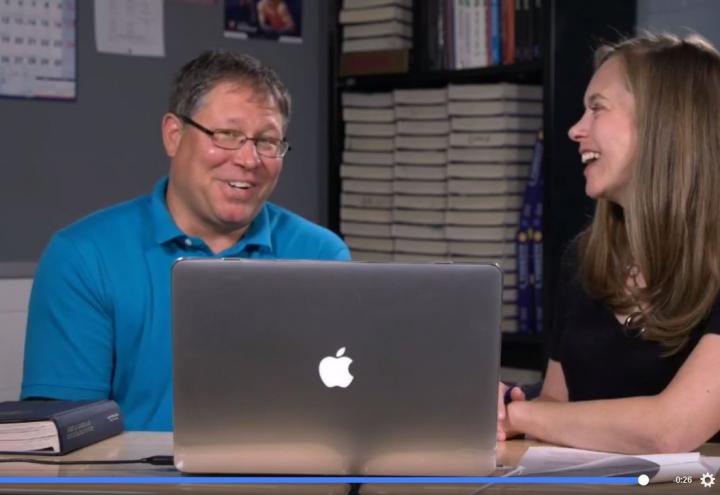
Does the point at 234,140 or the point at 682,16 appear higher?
the point at 682,16

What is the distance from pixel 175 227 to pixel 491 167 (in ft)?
3.84

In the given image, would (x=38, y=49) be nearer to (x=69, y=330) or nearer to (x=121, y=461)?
(x=69, y=330)

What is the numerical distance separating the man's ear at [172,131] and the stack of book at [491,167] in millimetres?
1081

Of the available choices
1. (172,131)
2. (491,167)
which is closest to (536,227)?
(491,167)

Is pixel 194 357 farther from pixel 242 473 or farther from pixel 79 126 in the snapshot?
pixel 79 126

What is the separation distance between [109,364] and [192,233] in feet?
1.05

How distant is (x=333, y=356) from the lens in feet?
4.51

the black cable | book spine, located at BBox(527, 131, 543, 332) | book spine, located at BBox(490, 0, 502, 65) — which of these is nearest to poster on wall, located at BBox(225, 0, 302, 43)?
book spine, located at BBox(490, 0, 502, 65)

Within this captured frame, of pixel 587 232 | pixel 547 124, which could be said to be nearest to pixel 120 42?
pixel 547 124

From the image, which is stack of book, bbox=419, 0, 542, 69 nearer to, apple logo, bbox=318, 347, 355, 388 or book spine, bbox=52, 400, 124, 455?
book spine, bbox=52, 400, 124, 455

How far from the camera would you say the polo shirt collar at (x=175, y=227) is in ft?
7.41

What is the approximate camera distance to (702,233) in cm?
204

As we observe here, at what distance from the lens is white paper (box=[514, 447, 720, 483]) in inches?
57.2

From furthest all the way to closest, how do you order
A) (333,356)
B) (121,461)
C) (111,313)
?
(111,313) < (121,461) < (333,356)
